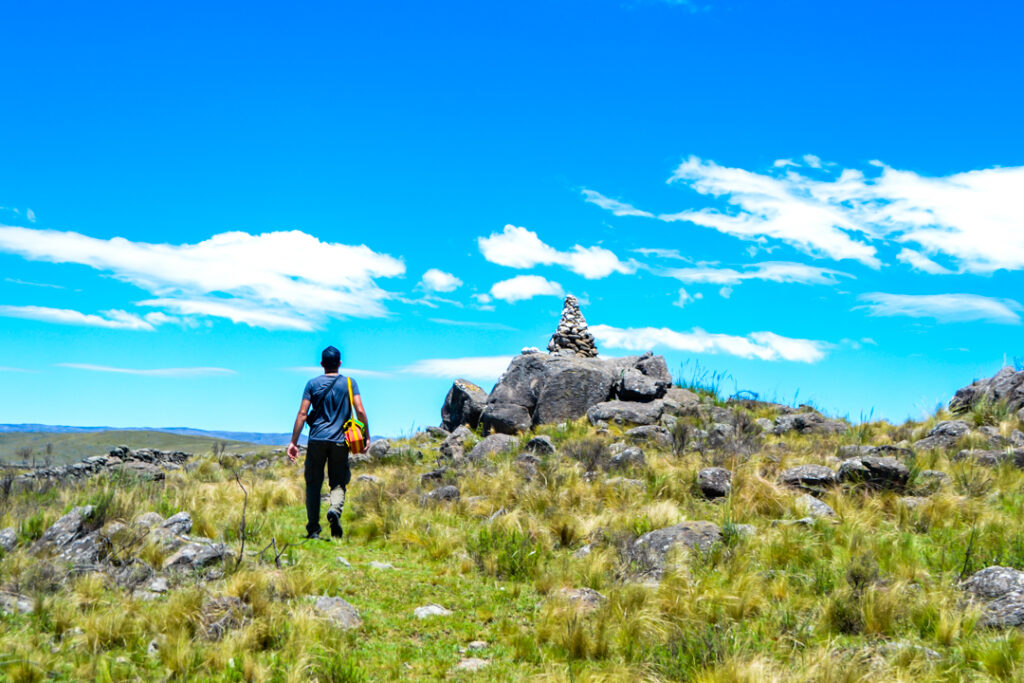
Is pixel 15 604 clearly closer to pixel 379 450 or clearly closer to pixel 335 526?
pixel 335 526

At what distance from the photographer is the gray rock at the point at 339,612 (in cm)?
639

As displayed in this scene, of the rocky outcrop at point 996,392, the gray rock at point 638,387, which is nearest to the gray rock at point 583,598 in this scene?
the rocky outcrop at point 996,392

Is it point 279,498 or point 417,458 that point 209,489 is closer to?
point 279,498

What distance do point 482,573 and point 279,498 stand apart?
5811mm

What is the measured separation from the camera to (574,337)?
28.2 meters

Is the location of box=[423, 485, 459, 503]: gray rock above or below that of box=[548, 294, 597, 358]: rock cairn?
→ below

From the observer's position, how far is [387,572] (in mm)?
8391

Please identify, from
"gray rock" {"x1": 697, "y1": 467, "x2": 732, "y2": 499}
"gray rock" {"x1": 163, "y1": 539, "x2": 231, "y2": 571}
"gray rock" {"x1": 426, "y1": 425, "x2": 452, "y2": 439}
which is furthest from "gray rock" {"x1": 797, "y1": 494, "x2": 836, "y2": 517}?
"gray rock" {"x1": 426, "y1": 425, "x2": 452, "y2": 439}

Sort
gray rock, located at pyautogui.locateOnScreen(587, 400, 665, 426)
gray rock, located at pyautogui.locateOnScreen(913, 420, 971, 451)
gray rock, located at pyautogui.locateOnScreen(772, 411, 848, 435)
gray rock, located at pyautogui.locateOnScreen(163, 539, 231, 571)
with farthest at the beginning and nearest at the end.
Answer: gray rock, located at pyautogui.locateOnScreen(587, 400, 665, 426), gray rock, located at pyautogui.locateOnScreen(772, 411, 848, 435), gray rock, located at pyautogui.locateOnScreen(913, 420, 971, 451), gray rock, located at pyautogui.locateOnScreen(163, 539, 231, 571)

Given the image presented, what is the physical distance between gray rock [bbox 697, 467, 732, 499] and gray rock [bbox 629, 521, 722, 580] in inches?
109

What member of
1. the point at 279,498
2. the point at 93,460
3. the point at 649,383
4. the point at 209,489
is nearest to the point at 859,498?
the point at 279,498

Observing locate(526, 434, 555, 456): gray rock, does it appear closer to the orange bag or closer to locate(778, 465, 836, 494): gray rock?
locate(778, 465, 836, 494): gray rock

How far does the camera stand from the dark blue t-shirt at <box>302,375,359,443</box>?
10.0 metres

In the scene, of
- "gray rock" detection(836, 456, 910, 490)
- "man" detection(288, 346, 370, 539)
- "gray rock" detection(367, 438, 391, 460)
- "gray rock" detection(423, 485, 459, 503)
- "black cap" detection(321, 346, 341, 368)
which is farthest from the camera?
"gray rock" detection(367, 438, 391, 460)
